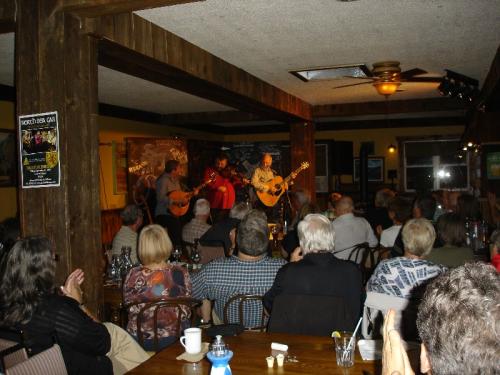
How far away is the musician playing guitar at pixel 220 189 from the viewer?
10.3 metres

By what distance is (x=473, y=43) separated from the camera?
16.4 ft

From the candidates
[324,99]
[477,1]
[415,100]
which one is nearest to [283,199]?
[324,99]

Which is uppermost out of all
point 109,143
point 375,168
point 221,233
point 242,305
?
point 109,143

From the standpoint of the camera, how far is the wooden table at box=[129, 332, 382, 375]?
6.36 ft

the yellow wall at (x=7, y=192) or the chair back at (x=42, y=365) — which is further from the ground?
the yellow wall at (x=7, y=192)

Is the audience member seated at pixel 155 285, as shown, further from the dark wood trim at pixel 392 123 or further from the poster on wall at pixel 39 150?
the dark wood trim at pixel 392 123

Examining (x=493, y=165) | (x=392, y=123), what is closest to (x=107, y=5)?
(x=493, y=165)

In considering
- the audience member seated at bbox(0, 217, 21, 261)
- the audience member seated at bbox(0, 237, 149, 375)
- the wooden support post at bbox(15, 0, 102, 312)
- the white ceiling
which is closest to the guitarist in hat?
the white ceiling

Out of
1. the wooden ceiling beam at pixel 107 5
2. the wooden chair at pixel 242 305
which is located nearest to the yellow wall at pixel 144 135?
the wooden ceiling beam at pixel 107 5

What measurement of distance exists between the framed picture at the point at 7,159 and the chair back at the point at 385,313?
5.80m

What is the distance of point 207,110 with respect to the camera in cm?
1002

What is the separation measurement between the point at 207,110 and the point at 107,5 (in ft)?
23.2

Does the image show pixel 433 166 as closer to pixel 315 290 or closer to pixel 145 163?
pixel 145 163

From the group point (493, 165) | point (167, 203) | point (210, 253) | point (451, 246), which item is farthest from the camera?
point (493, 165)
